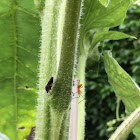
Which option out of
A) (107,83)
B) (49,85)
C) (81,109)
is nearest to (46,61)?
(49,85)

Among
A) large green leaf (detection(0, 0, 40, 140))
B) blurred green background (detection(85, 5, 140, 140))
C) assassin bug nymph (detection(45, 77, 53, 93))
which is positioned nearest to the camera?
assassin bug nymph (detection(45, 77, 53, 93))

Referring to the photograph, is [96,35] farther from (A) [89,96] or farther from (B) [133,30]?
(A) [89,96]

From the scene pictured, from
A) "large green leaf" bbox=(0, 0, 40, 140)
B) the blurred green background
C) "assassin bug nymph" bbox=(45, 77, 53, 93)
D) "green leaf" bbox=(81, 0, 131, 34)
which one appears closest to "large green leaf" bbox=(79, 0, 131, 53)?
"green leaf" bbox=(81, 0, 131, 34)

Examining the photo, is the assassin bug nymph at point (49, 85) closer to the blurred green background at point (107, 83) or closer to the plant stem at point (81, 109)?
the plant stem at point (81, 109)

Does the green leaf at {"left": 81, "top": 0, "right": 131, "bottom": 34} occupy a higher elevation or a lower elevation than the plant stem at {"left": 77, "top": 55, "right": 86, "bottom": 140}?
higher

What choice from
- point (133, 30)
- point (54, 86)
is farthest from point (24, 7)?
point (133, 30)

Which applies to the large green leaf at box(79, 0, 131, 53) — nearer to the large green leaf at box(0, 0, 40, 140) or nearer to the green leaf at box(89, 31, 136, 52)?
the green leaf at box(89, 31, 136, 52)
